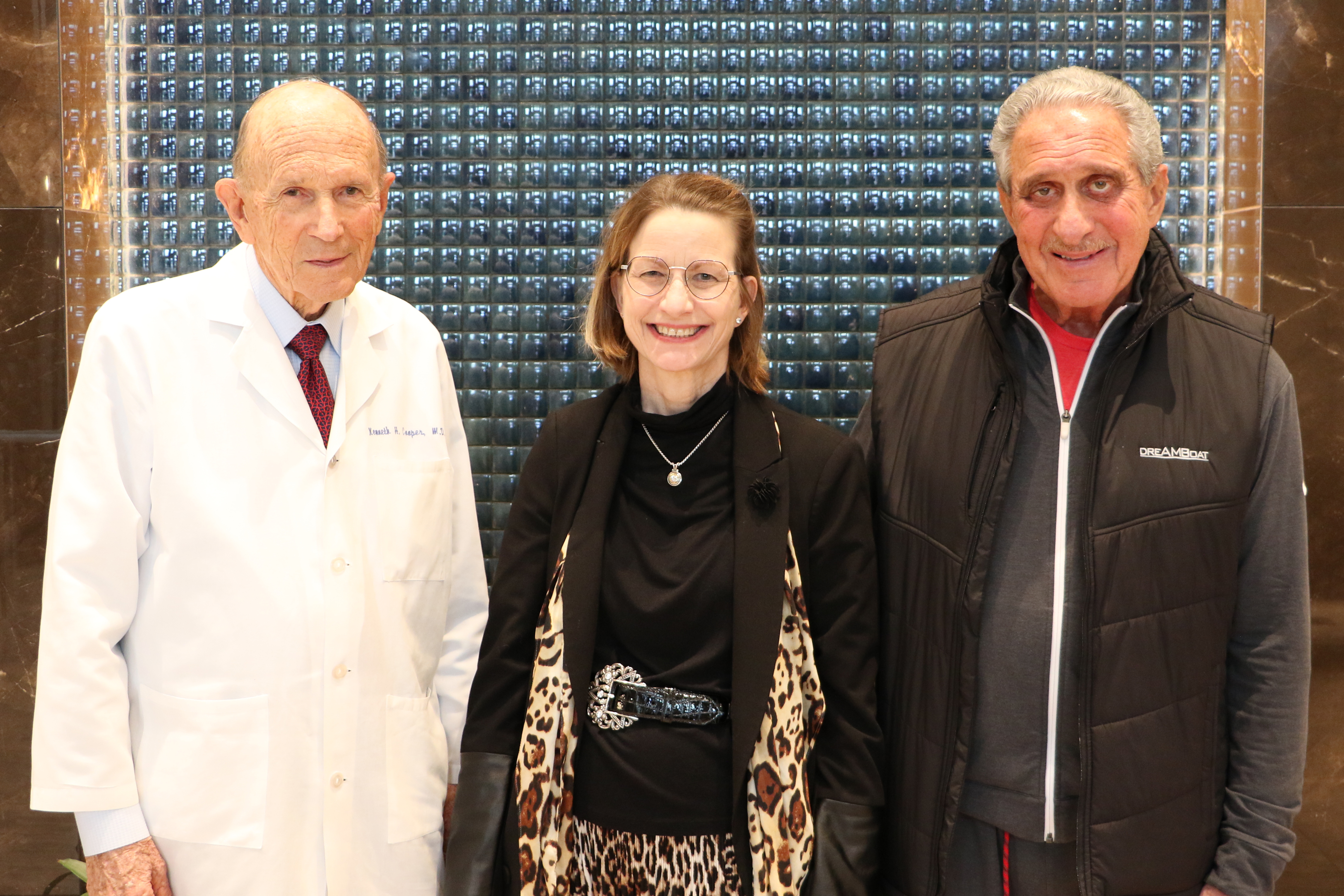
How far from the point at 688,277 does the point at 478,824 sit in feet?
3.05

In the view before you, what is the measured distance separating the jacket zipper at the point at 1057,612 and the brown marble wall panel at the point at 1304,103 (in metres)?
1.34

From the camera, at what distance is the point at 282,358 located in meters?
1.77

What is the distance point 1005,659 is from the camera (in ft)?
5.27

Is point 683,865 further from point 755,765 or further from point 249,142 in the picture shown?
point 249,142

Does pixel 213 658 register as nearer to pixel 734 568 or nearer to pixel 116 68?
pixel 734 568

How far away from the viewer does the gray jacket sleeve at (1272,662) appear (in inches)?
62.5

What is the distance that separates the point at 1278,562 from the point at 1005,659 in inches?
17.2

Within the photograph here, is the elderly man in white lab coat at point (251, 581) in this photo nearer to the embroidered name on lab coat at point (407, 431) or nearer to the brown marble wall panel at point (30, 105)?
the embroidered name on lab coat at point (407, 431)

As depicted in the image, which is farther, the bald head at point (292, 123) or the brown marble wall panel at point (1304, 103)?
the brown marble wall panel at point (1304, 103)

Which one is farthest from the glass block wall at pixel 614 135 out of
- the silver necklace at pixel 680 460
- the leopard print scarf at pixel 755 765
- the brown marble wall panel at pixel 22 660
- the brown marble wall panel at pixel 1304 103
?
the leopard print scarf at pixel 755 765

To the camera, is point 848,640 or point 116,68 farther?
point 116,68

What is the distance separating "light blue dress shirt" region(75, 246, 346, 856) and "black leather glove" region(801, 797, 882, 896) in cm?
106

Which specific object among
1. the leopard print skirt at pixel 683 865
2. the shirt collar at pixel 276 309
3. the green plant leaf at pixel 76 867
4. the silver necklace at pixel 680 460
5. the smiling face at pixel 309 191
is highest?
the smiling face at pixel 309 191

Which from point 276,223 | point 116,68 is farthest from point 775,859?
point 116,68
